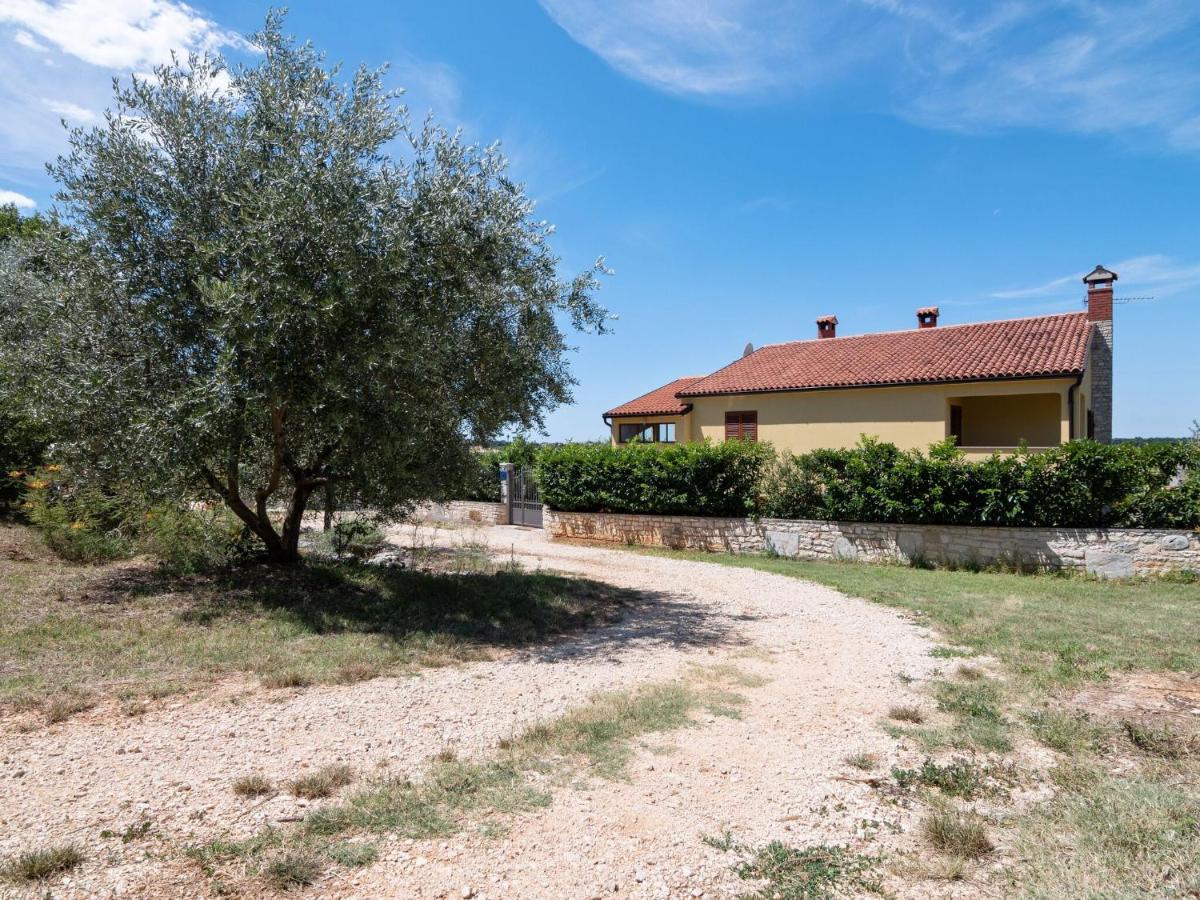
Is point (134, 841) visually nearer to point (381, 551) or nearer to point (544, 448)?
point (381, 551)

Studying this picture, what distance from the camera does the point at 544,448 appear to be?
22141 mm

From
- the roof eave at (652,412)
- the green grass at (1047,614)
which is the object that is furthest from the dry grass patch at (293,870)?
the roof eave at (652,412)

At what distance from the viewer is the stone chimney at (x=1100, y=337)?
68.7 ft

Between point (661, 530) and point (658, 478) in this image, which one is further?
point (661, 530)

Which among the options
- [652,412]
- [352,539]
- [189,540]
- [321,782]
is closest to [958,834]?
[321,782]

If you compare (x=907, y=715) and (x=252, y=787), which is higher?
(x=907, y=715)

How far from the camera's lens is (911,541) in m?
15.3

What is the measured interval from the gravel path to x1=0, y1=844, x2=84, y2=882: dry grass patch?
0.08 metres

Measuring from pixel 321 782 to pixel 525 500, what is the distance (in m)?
18.9

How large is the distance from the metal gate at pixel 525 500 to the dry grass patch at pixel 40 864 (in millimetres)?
19068

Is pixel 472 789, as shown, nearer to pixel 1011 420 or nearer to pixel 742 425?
pixel 742 425

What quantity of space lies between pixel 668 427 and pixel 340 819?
22288 millimetres

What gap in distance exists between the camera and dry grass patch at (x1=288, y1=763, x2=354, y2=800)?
13.8 ft

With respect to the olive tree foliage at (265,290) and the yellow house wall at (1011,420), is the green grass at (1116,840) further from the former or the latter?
the yellow house wall at (1011,420)
